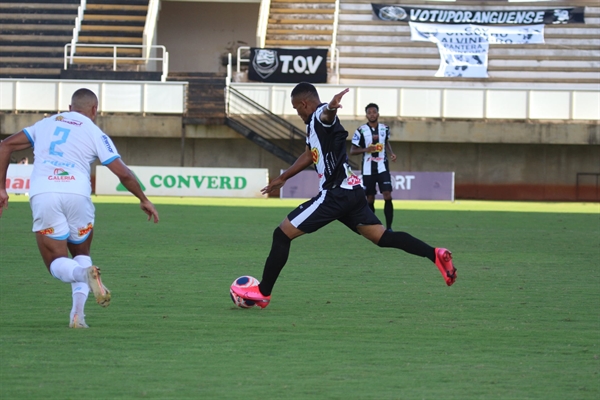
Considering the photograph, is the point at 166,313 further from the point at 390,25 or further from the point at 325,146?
the point at 390,25

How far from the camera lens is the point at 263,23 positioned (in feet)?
134

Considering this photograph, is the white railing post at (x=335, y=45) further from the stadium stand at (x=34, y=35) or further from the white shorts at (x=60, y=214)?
the white shorts at (x=60, y=214)

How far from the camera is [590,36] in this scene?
133ft

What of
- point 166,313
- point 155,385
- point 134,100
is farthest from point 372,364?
point 134,100

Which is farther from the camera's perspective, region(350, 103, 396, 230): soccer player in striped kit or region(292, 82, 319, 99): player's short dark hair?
region(350, 103, 396, 230): soccer player in striped kit

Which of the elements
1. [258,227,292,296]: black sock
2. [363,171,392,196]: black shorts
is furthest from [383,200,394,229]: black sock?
[258,227,292,296]: black sock

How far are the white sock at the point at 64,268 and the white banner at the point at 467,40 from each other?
33.3 meters

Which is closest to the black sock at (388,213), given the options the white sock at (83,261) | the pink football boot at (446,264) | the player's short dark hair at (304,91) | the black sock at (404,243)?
the black sock at (404,243)

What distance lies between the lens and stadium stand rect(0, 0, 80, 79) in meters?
38.9

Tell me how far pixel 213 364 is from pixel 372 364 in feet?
3.12

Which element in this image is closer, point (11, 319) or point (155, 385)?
point (155, 385)

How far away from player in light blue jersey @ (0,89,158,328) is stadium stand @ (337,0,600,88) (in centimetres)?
3197

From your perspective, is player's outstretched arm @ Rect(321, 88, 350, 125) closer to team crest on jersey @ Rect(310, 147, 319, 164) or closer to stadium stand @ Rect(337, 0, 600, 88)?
team crest on jersey @ Rect(310, 147, 319, 164)

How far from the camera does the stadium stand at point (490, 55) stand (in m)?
38.8
